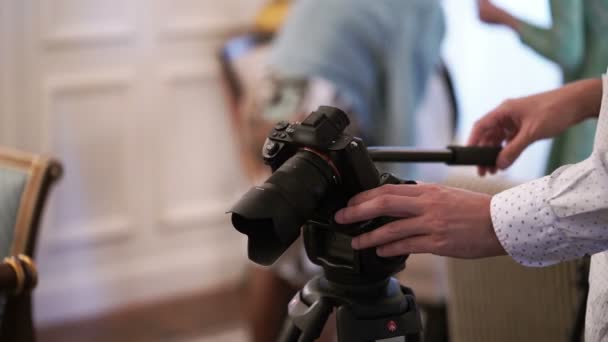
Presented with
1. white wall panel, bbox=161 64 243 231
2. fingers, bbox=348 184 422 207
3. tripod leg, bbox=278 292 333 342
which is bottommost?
white wall panel, bbox=161 64 243 231

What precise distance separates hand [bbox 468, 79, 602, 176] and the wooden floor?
59.6 inches

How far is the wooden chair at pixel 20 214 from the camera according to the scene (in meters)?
1.48

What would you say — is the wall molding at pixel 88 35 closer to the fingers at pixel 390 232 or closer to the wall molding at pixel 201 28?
the wall molding at pixel 201 28

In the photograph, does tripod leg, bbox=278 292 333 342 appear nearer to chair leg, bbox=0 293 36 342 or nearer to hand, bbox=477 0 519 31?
chair leg, bbox=0 293 36 342

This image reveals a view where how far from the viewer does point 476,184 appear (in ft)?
4.71

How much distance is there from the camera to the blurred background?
8.50 ft

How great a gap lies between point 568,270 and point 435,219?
57cm

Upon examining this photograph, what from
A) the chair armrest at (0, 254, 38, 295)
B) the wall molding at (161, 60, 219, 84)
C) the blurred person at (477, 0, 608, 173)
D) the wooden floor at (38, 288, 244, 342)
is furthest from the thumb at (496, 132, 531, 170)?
the wall molding at (161, 60, 219, 84)

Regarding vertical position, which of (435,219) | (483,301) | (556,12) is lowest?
(483,301)

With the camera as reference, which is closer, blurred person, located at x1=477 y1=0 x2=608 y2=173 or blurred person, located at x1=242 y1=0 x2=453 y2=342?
blurred person, located at x1=477 y1=0 x2=608 y2=173

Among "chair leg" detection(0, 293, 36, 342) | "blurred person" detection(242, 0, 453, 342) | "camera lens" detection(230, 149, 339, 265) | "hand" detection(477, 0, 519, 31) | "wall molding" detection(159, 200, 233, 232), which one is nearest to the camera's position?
"camera lens" detection(230, 149, 339, 265)

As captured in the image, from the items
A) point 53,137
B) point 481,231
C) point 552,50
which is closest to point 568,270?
point 552,50

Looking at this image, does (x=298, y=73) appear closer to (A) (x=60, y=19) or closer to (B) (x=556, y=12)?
(B) (x=556, y=12)

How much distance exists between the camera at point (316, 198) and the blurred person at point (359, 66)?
1.14 meters
